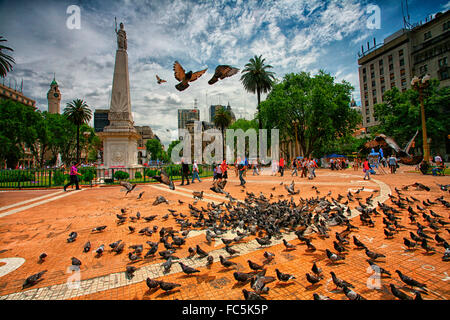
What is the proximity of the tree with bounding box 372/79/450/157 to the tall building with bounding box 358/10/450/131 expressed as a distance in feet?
41.0

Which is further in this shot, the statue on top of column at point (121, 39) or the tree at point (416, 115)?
the tree at point (416, 115)

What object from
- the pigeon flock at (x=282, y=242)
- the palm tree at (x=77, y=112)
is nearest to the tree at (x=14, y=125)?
the palm tree at (x=77, y=112)

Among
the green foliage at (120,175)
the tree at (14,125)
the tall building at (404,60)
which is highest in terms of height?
the tall building at (404,60)

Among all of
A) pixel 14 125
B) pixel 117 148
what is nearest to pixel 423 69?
pixel 117 148

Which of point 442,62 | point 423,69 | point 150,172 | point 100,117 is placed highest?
point 100,117

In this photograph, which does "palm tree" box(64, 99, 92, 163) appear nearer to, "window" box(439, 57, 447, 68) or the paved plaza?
the paved plaza

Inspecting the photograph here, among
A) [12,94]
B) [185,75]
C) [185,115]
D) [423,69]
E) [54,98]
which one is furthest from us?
[185,115]

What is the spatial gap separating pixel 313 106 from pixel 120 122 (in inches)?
977

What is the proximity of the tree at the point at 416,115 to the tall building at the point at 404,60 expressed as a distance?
41.0ft

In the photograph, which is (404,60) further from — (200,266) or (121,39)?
(200,266)

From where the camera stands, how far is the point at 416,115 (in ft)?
101

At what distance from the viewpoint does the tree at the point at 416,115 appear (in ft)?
102

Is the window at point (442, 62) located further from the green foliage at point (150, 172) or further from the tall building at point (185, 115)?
the tall building at point (185, 115)
